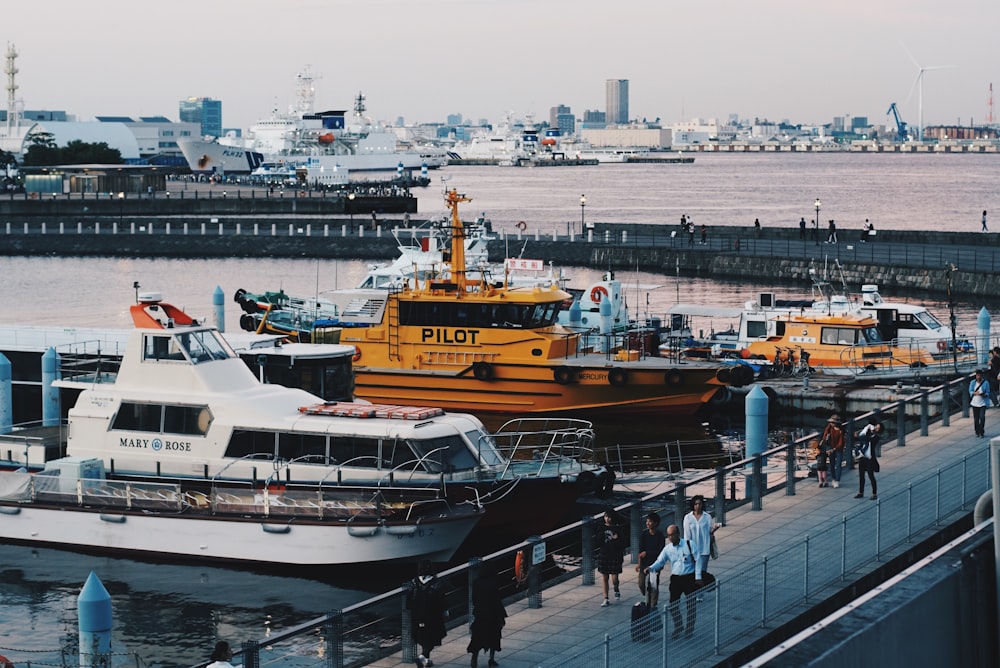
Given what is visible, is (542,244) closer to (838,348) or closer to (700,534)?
(838,348)

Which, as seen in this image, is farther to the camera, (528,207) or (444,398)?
(528,207)

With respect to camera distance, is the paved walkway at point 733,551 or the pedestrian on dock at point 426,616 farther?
the paved walkway at point 733,551

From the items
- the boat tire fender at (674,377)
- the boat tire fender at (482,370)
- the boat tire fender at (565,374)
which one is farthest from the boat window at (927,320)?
the boat tire fender at (482,370)

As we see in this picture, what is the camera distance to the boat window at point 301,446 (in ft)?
87.2

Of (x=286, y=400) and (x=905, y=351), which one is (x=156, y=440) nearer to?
(x=286, y=400)

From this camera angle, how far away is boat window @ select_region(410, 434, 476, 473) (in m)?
26.0

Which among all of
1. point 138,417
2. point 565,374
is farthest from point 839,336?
point 138,417

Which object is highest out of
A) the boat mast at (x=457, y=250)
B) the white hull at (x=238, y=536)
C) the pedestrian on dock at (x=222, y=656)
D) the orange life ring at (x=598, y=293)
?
the boat mast at (x=457, y=250)

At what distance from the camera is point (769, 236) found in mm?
88188

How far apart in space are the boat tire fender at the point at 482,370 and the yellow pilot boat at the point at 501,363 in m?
0.03

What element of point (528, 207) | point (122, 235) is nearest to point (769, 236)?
point (122, 235)

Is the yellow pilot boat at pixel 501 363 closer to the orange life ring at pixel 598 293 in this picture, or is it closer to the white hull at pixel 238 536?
the orange life ring at pixel 598 293

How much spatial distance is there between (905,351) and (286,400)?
21297mm

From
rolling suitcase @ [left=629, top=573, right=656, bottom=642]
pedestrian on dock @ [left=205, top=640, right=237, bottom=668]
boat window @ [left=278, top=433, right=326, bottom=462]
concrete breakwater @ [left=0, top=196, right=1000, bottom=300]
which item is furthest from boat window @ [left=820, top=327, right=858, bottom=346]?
pedestrian on dock @ [left=205, top=640, right=237, bottom=668]
